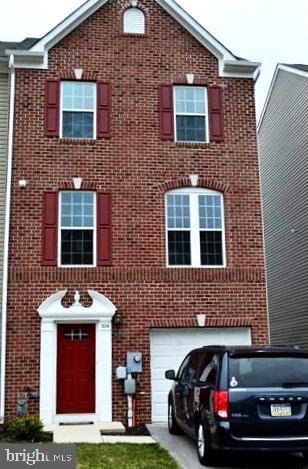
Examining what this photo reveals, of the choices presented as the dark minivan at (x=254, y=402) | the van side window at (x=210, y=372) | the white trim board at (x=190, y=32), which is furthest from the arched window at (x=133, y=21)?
the dark minivan at (x=254, y=402)

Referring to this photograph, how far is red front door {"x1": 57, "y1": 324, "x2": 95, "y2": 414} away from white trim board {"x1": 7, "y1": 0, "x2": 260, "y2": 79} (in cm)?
671

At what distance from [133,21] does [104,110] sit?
2683 millimetres

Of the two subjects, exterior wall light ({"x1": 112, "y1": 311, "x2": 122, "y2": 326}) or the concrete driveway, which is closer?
the concrete driveway

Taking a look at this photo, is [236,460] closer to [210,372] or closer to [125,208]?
[210,372]

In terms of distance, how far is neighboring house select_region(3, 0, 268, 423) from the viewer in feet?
46.0

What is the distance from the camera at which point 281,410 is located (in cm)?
829

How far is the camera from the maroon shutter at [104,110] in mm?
15250

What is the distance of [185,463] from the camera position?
9156mm

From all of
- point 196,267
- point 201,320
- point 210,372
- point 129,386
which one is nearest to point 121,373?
point 129,386

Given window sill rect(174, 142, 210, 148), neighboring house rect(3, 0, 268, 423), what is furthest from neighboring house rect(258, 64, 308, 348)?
window sill rect(174, 142, 210, 148)

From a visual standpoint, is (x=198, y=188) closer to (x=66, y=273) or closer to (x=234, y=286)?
(x=234, y=286)

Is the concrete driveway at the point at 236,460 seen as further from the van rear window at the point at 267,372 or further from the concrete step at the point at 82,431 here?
the concrete step at the point at 82,431

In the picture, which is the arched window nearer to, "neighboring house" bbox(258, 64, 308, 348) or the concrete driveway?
"neighboring house" bbox(258, 64, 308, 348)

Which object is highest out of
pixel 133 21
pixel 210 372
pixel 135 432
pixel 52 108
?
pixel 133 21
